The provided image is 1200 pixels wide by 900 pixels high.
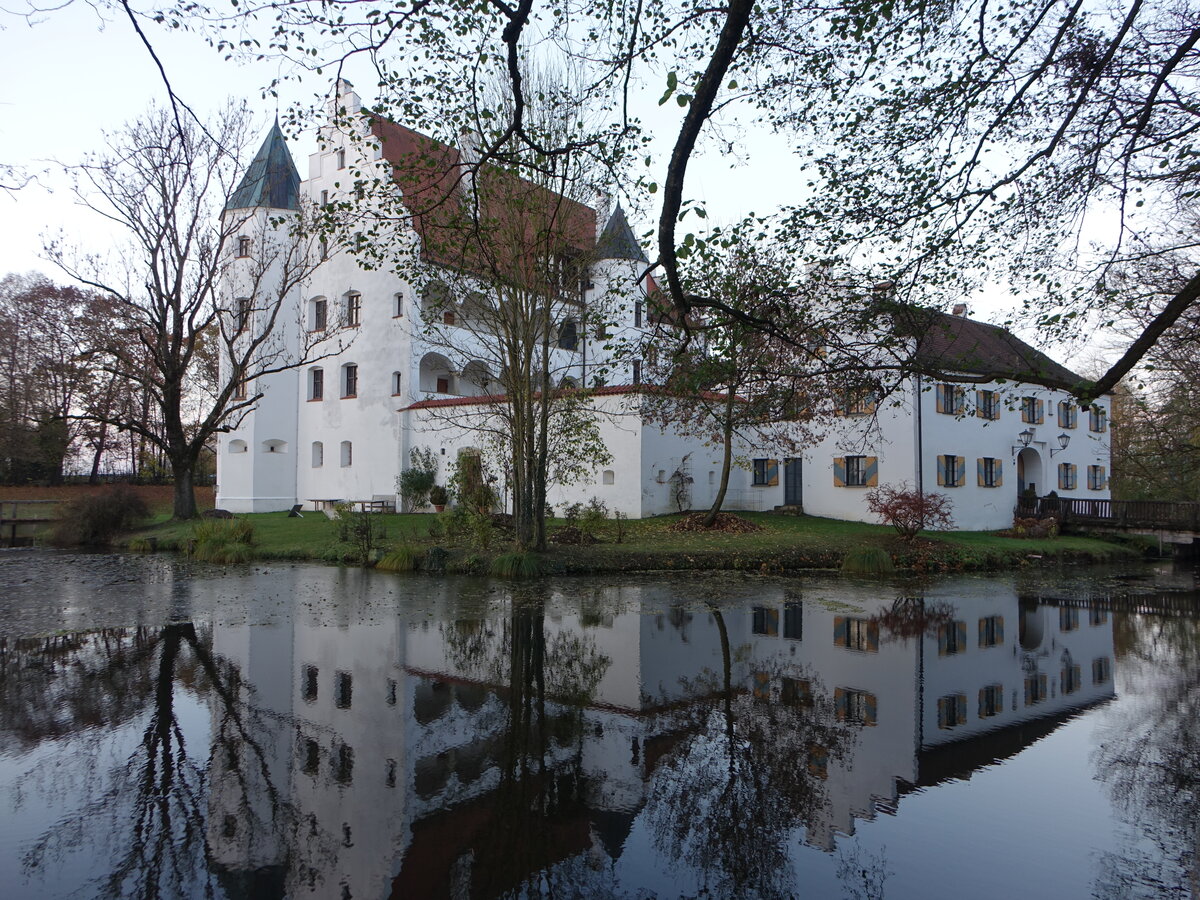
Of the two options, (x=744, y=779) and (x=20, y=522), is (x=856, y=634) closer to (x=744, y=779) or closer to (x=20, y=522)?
(x=744, y=779)

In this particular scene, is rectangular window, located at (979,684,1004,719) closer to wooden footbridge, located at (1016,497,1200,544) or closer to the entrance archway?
wooden footbridge, located at (1016,497,1200,544)

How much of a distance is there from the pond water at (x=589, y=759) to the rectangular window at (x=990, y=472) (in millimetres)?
17875

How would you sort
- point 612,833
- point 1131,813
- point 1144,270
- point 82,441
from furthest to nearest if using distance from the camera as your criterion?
1. point 82,441
2. point 1144,270
3. point 1131,813
4. point 612,833

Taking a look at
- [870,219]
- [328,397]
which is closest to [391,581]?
[870,219]

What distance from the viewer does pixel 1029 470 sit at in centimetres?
3167

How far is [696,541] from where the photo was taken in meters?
19.8

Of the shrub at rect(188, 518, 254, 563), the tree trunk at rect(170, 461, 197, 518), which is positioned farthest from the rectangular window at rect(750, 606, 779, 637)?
the tree trunk at rect(170, 461, 197, 518)

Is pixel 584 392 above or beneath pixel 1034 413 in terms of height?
beneath

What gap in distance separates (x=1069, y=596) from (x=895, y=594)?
12.6ft

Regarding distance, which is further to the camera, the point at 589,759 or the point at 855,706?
the point at 855,706

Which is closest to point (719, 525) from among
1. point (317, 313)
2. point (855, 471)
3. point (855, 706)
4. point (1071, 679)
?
point (855, 471)

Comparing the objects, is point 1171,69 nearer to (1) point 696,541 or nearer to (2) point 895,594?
(2) point 895,594

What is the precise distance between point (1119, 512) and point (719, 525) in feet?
48.7

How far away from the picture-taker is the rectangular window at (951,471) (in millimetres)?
26125
